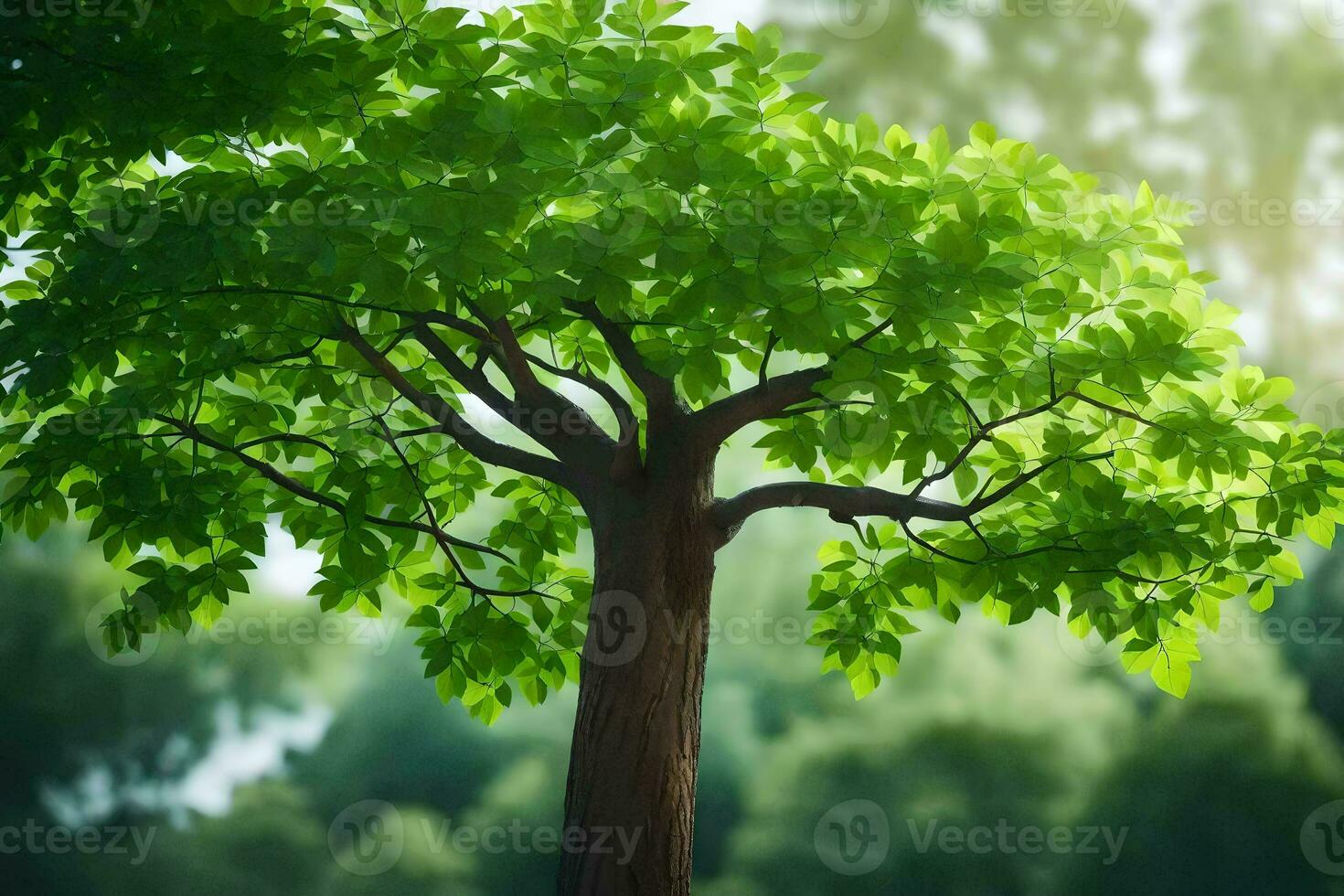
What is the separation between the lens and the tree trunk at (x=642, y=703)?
188cm

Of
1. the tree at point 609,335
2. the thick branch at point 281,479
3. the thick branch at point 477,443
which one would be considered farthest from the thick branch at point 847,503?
the thick branch at point 281,479

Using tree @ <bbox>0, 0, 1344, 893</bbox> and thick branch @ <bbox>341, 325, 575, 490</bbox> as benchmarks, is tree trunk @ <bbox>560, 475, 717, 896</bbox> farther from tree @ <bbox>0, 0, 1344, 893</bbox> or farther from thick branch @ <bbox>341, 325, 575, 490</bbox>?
thick branch @ <bbox>341, 325, 575, 490</bbox>

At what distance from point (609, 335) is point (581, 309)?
72 millimetres

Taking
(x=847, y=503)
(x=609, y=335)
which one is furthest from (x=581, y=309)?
(x=847, y=503)

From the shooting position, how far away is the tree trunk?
1.88 m

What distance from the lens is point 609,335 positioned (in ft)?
6.59

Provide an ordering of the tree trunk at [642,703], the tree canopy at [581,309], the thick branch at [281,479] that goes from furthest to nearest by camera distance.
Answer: the thick branch at [281,479], the tree trunk at [642,703], the tree canopy at [581,309]

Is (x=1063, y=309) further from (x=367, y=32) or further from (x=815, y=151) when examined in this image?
(x=367, y=32)

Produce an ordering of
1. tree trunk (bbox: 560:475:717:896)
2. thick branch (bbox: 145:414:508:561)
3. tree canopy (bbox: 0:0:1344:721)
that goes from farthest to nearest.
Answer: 1. thick branch (bbox: 145:414:508:561)
2. tree trunk (bbox: 560:475:717:896)
3. tree canopy (bbox: 0:0:1344:721)

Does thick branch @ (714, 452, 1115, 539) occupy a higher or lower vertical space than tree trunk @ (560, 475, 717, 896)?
higher

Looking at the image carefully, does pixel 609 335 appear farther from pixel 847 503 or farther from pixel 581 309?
pixel 847 503

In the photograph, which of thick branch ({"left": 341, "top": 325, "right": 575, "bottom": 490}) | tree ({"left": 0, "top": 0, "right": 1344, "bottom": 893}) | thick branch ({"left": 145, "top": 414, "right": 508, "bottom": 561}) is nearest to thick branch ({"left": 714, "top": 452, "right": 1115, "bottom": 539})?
tree ({"left": 0, "top": 0, "right": 1344, "bottom": 893})

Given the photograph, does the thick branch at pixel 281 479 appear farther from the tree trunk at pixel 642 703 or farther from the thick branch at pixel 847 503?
the thick branch at pixel 847 503

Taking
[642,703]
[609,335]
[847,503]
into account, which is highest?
[609,335]
